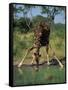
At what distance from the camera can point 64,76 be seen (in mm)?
2033

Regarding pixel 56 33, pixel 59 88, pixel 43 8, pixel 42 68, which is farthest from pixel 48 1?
pixel 59 88

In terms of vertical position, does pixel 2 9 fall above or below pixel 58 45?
above

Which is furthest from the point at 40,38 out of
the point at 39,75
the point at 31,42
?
the point at 39,75

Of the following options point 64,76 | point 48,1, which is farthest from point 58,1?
point 64,76

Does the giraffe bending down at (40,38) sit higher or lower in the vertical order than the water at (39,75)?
higher

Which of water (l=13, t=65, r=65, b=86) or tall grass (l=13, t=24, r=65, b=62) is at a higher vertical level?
tall grass (l=13, t=24, r=65, b=62)

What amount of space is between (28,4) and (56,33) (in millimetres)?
274

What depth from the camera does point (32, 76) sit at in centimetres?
194

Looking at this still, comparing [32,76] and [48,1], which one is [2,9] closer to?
[48,1]

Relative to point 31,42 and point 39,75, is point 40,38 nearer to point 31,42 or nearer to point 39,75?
point 31,42

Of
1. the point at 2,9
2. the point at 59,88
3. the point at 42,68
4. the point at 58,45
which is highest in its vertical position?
the point at 2,9

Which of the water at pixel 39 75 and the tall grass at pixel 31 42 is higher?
the tall grass at pixel 31 42

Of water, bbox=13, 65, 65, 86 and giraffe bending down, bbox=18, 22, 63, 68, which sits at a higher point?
giraffe bending down, bbox=18, 22, 63, 68

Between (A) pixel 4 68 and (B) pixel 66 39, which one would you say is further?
(B) pixel 66 39
